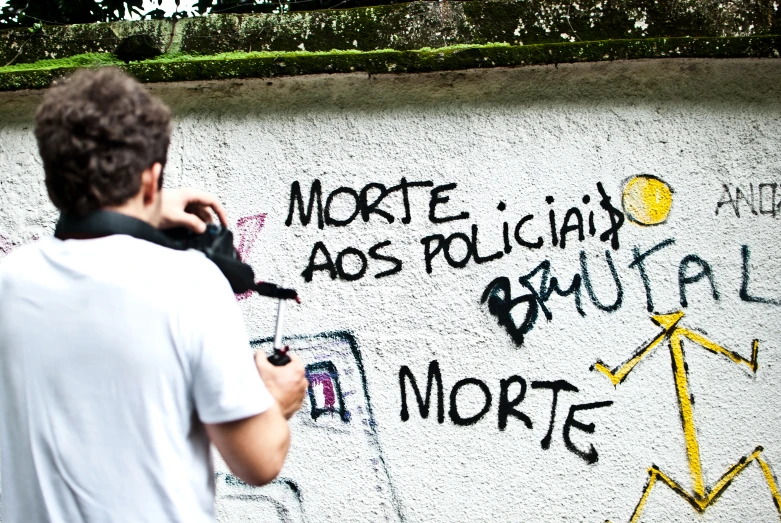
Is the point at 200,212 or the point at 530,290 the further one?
the point at 530,290

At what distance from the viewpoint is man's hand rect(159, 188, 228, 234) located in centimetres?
151

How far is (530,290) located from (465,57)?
972mm

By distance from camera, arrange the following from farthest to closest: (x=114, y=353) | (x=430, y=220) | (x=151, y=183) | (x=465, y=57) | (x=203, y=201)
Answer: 1. (x=430, y=220)
2. (x=465, y=57)
3. (x=203, y=201)
4. (x=151, y=183)
5. (x=114, y=353)

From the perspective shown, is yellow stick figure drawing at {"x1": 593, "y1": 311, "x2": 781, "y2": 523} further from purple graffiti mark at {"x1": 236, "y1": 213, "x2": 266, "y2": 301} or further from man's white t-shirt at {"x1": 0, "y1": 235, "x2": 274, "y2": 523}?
man's white t-shirt at {"x1": 0, "y1": 235, "x2": 274, "y2": 523}

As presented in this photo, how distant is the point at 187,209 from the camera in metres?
1.67

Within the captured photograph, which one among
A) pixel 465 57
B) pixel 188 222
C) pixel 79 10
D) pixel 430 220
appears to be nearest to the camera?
pixel 188 222

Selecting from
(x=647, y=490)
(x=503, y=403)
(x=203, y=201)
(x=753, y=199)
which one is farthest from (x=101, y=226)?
(x=753, y=199)

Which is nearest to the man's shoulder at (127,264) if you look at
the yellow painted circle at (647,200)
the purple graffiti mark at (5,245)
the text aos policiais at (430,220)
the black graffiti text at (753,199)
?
the text aos policiais at (430,220)

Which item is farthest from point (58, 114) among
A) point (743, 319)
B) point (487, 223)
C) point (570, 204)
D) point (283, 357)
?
point (743, 319)

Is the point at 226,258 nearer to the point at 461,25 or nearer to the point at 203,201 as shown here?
the point at 203,201

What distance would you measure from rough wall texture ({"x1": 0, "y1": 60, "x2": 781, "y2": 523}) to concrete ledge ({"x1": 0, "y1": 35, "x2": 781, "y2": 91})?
82mm

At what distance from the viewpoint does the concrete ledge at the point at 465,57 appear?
8.77 feet

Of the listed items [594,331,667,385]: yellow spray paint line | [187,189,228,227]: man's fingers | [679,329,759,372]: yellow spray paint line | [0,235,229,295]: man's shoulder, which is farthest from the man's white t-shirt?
[679,329,759,372]: yellow spray paint line

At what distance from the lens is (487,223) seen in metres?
2.77
